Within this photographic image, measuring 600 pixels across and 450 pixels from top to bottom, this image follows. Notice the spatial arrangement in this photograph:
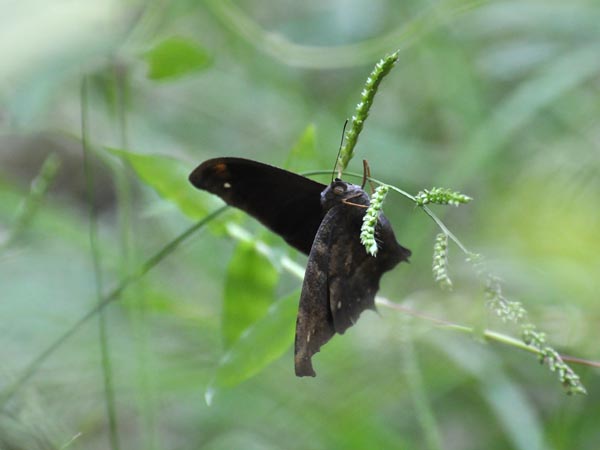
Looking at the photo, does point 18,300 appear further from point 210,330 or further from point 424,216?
point 424,216

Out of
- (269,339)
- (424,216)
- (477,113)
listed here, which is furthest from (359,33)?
(269,339)

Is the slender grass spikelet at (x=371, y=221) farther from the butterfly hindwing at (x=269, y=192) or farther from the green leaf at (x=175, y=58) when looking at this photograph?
the green leaf at (x=175, y=58)

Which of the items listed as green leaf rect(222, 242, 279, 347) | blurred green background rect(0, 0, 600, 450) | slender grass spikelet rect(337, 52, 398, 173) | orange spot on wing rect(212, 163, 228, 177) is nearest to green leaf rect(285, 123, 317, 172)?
blurred green background rect(0, 0, 600, 450)

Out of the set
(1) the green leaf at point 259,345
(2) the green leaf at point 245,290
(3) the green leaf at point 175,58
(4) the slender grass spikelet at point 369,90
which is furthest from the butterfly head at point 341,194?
(3) the green leaf at point 175,58

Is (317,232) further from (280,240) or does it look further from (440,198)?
(280,240)

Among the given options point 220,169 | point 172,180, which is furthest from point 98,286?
point 220,169

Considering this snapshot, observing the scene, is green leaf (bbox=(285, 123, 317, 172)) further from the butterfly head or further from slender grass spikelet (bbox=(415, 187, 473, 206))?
slender grass spikelet (bbox=(415, 187, 473, 206))
